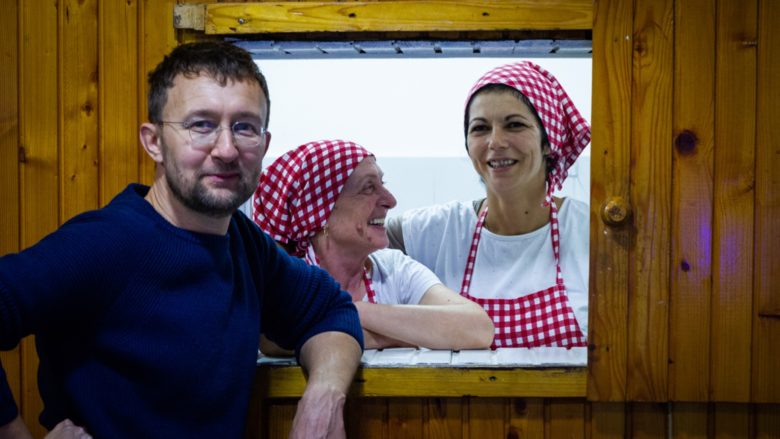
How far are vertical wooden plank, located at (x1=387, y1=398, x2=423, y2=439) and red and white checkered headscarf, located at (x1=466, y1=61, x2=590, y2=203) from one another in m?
1.27

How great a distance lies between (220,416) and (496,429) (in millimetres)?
801

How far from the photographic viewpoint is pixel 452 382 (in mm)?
2035

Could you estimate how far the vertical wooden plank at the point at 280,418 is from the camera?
2.09 m

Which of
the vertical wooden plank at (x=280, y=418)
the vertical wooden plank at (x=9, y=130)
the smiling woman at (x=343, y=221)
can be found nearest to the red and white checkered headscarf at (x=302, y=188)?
the smiling woman at (x=343, y=221)

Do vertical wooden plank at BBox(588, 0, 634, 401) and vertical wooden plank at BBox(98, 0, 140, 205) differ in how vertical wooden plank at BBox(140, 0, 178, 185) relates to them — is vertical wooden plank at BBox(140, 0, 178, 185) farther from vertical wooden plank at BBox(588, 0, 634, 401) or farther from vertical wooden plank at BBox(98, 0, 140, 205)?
vertical wooden plank at BBox(588, 0, 634, 401)

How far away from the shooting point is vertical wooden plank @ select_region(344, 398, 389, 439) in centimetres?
208

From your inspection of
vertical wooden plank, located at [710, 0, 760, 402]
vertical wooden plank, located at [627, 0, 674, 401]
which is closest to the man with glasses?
vertical wooden plank, located at [627, 0, 674, 401]

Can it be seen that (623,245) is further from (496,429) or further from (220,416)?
(220,416)

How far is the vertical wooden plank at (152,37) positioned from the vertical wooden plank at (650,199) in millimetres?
1281

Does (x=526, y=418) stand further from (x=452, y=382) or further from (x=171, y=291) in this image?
(x=171, y=291)

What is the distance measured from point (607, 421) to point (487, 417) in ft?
1.10

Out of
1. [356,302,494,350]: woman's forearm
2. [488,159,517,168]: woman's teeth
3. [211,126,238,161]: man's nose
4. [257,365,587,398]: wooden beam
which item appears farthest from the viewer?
[488,159,517,168]: woman's teeth

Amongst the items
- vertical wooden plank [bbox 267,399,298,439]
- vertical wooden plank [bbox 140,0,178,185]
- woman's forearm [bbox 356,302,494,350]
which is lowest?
vertical wooden plank [bbox 267,399,298,439]

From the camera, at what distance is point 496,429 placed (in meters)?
2.08
